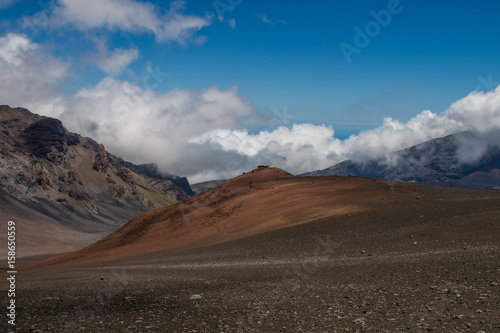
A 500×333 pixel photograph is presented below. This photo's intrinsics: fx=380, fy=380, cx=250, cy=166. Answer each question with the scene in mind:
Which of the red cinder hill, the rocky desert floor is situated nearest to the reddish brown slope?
the red cinder hill

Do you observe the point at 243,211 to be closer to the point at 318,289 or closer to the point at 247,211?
the point at 247,211

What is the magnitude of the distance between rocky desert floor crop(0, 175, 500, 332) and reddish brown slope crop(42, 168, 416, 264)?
7.07 m

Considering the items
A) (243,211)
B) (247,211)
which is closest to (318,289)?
(247,211)

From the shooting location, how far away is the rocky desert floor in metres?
10.3

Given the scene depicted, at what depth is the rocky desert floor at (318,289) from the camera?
10281 millimetres

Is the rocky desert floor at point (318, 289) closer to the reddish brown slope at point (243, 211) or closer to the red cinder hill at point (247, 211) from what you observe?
the red cinder hill at point (247, 211)

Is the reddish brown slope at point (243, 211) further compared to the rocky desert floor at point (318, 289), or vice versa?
the reddish brown slope at point (243, 211)

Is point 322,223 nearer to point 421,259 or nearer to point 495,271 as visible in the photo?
point 421,259

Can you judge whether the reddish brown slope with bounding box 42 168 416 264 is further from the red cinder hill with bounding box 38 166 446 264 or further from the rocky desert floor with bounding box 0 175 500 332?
the rocky desert floor with bounding box 0 175 500 332

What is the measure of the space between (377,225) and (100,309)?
19.1m

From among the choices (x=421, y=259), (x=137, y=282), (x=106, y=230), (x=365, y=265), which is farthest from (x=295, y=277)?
(x=106, y=230)

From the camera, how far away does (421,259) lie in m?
16.7

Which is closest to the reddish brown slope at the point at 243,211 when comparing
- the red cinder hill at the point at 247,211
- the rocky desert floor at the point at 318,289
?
→ the red cinder hill at the point at 247,211

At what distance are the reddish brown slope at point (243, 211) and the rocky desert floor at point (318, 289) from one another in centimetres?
707
